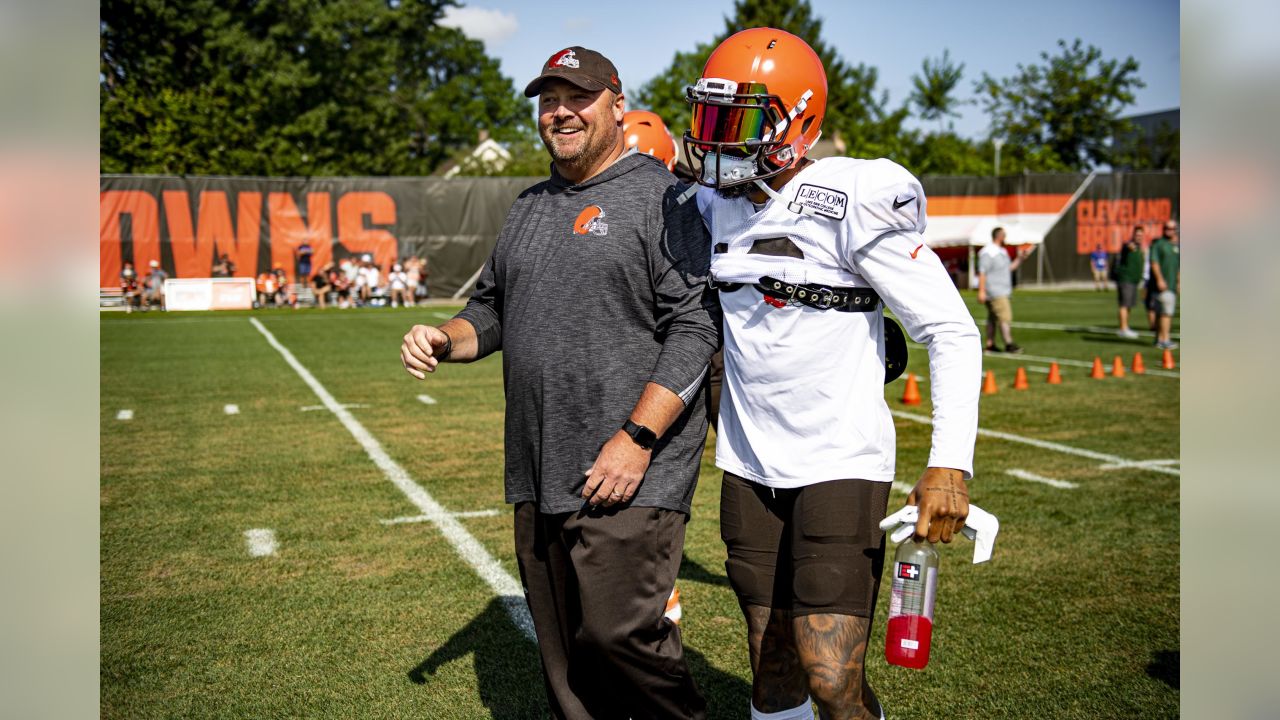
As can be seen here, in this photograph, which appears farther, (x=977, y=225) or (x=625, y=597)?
(x=977, y=225)

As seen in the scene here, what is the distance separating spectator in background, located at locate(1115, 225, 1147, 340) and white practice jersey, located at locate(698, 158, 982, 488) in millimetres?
17201

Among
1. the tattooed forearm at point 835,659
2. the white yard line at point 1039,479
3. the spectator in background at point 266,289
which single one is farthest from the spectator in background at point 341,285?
the tattooed forearm at point 835,659

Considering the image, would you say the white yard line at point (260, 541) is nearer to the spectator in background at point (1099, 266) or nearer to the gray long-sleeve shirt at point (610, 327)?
the gray long-sleeve shirt at point (610, 327)

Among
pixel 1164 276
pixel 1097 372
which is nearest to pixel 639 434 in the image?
pixel 1097 372

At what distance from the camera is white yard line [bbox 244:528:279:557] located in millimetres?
6181

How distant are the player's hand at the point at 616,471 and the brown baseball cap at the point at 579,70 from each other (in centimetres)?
104

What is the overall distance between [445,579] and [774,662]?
9.57 ft

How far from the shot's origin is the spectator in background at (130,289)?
2923cm

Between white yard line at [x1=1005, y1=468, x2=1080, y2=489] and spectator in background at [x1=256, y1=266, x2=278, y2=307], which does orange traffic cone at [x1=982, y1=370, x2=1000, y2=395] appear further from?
spectator in background at [x1=256, y1=266, x2=278, y2=307]

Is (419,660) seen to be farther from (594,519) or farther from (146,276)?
(146,276)

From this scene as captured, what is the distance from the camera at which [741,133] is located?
9.52 ft

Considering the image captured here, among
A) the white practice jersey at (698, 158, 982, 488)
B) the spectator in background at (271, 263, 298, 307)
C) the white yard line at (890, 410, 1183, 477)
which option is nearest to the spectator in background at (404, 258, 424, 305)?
the spectator in background at (271, 263, 298, 307)

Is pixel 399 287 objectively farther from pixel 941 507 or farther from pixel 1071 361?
pixel 941 507
